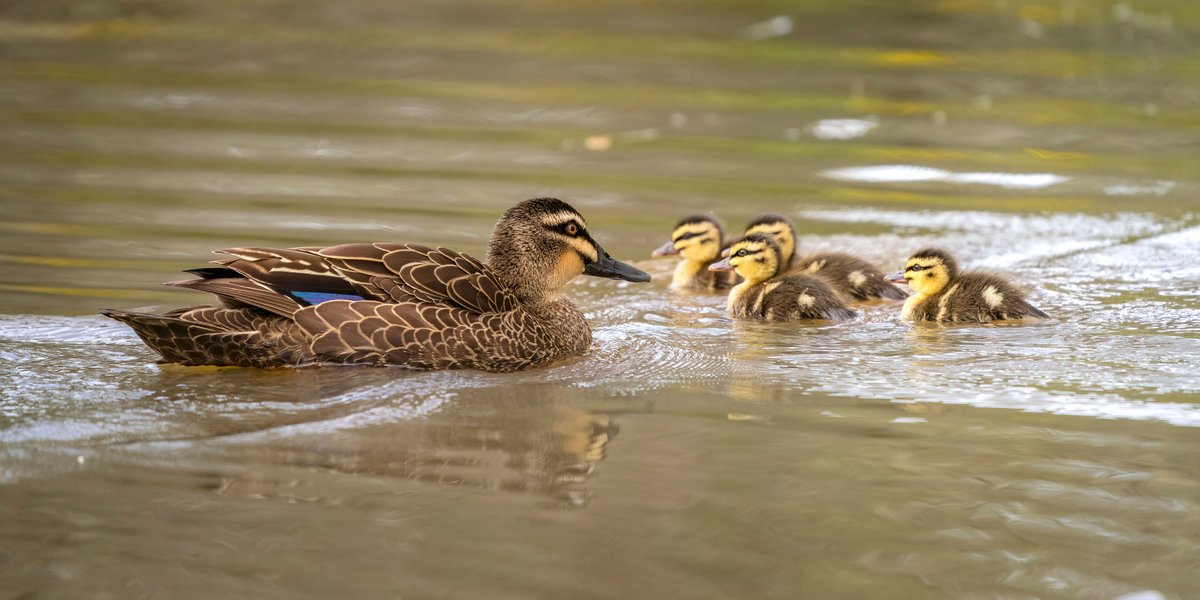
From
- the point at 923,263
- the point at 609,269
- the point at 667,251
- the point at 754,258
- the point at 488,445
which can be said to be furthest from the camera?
the point at 667,251

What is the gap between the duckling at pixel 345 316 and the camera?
19.0 ft

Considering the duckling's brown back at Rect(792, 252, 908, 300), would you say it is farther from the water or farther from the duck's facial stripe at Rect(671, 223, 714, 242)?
the water

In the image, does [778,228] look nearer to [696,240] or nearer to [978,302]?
[696,240]

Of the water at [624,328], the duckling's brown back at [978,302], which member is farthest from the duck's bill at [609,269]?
the duckling's brown back at [978,302]

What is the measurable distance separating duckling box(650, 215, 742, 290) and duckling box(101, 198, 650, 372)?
6.68 feet

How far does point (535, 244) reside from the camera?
6.43 meters

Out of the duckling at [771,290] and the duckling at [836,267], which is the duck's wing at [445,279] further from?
the duckling at [836,267]

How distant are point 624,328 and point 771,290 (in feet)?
2.52

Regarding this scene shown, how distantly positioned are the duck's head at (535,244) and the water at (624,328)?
41cm

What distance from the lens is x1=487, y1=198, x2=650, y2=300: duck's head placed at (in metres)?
6.41

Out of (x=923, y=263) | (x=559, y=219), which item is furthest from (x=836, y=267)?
(x=559, y=219)

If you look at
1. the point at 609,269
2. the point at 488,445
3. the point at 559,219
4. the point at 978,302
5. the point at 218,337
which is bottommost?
the point at 488,445

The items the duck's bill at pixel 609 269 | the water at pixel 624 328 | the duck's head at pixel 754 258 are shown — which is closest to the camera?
the water at pixel 624 328

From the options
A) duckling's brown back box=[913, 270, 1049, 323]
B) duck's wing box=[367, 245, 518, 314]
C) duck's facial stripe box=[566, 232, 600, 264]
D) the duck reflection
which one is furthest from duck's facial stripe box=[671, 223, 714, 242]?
the duck reflection
